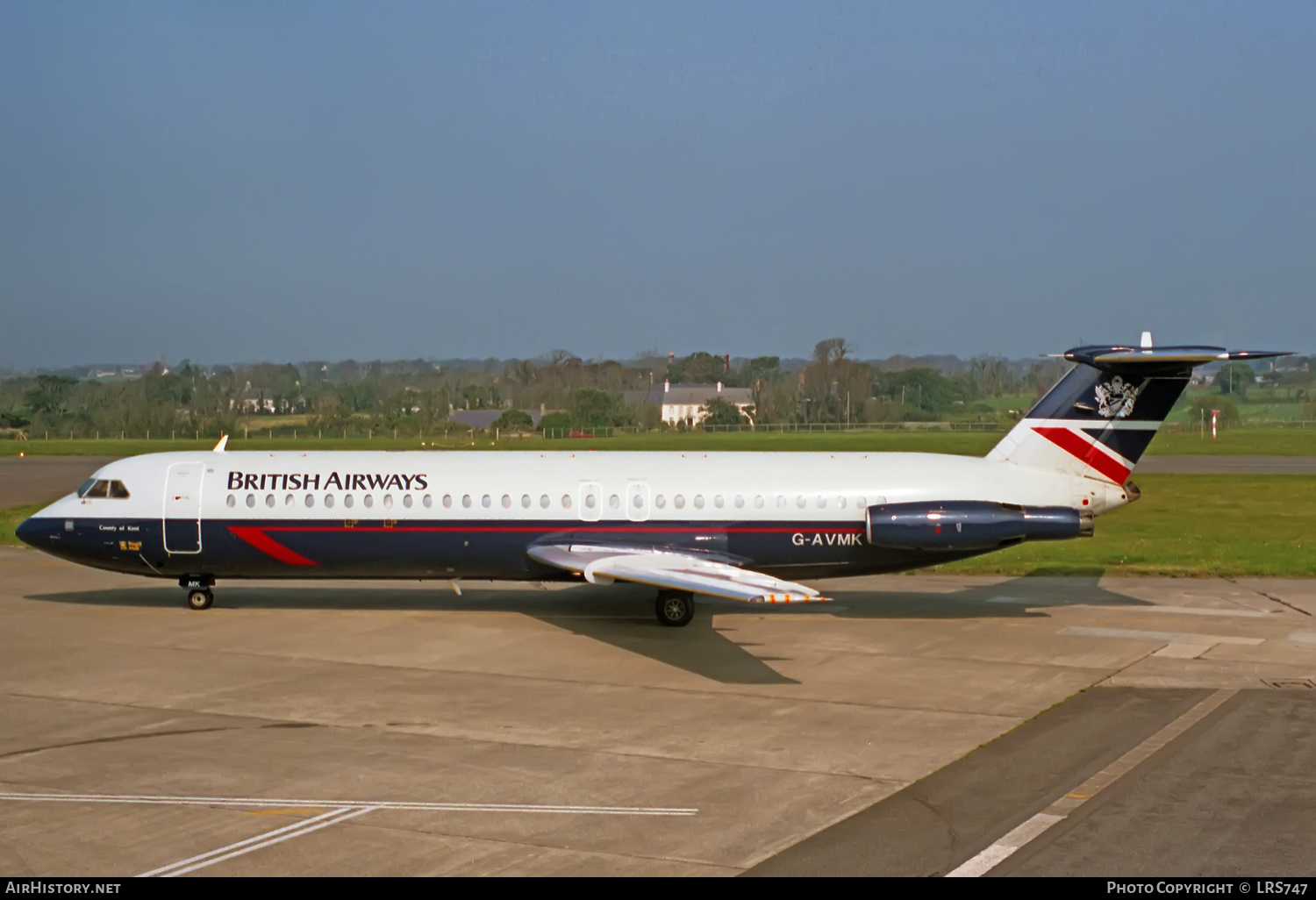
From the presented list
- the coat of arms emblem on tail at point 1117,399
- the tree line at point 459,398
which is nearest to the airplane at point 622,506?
the coat of arms emblem on tail at point 1117,399

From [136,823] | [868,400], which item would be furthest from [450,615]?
[868,400]

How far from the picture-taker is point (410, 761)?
1414 centimetres

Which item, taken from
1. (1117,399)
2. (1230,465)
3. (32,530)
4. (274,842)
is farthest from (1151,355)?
(1230,465)

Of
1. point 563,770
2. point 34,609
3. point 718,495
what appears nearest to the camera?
point 563,770

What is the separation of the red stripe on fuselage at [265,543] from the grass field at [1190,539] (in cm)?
1438

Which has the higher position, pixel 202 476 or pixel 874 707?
pixel 202 476

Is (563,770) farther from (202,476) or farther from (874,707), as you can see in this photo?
(202,476)

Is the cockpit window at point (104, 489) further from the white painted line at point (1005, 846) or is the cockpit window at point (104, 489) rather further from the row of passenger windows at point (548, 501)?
the white painted line at point (1005, 846)

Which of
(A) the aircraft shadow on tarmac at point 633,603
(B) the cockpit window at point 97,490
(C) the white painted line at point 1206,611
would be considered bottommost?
(C) the white painted line at point 1206,611

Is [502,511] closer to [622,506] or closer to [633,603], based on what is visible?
[622,506]

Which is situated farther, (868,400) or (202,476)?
(868,400)

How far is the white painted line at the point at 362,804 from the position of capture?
12.4 meters

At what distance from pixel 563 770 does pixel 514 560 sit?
9117 millimetres

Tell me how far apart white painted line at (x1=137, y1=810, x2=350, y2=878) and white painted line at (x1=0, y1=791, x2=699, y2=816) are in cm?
28
